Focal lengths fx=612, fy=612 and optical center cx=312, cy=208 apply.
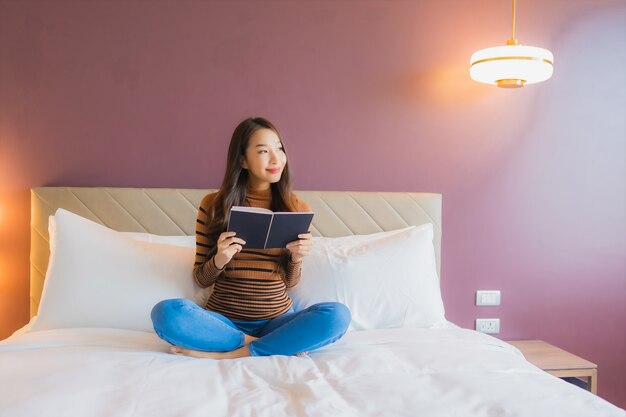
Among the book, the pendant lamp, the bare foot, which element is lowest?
the bare foot

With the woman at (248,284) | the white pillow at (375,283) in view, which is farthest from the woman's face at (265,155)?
the white pillow at (375,283)

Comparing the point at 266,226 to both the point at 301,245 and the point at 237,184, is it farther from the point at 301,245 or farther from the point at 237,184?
the point at 237,184

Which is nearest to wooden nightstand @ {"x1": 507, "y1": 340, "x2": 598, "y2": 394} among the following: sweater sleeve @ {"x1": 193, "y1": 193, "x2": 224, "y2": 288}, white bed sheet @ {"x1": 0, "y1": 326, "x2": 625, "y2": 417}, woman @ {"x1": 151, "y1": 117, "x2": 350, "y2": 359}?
white bed sheet @ {"x1": 0, "y1": 326, "x2": 625, "y2": 417}

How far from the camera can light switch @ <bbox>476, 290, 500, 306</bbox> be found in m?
3.05

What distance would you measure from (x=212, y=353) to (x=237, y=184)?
637mm

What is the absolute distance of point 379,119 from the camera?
9.71ft

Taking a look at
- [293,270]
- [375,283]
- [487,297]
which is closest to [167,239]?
[293,270]

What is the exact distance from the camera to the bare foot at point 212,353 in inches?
75.9

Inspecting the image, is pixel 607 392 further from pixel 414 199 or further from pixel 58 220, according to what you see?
pixel 58 220

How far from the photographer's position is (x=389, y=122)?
9.75 ft

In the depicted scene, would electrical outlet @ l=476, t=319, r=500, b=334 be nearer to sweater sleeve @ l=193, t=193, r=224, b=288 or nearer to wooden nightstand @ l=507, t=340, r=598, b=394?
wooden nightstand @ l=507, t=340, r=598, b=394

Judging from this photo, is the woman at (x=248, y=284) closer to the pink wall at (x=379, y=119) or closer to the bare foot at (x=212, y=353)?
the bare foot at (x=212, y=353)

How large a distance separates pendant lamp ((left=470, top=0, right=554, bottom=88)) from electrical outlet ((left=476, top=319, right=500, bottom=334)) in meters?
1.15

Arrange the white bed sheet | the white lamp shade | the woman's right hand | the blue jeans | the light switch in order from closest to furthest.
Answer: the white bed sheet
the blue jeans
the woman's right hand
the white lamp shade
the light switch
